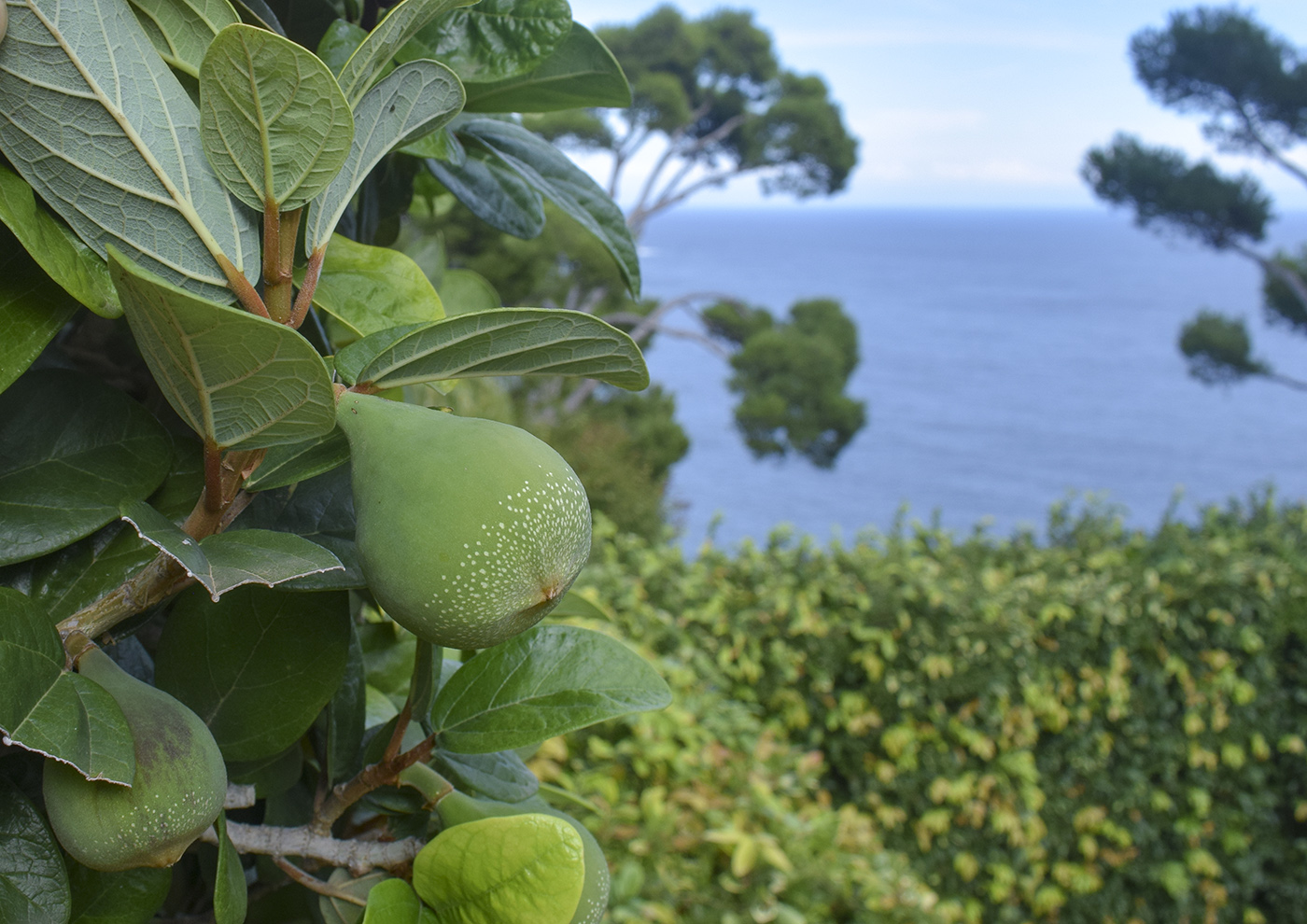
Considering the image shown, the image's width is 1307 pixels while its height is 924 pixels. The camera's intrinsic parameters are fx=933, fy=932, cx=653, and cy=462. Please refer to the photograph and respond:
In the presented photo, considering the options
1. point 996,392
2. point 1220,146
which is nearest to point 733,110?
point 1220,146

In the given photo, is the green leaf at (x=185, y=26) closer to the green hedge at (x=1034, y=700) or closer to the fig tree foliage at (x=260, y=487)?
the fig tree foliage at (x=260, y=487)

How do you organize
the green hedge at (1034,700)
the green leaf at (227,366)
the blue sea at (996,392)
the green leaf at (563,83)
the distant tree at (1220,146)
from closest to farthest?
the green leaf at (227,366) < the green leaf at (563,83) < the green hedge at (1034,700) < the distant tree at (1220,146) < the blue sea at (996,392)

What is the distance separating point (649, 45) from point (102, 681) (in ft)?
45.0

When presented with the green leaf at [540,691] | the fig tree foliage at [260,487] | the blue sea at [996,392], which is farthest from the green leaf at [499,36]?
the blue sea at [996,392]

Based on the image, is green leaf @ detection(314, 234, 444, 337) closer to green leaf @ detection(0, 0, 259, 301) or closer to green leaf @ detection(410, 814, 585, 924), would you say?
green leaf @ detection(0, 0, 259, 301)

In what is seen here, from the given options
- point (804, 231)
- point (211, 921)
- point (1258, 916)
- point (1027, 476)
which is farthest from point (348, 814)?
point (804, 231)

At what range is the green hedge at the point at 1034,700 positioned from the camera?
8.83 ft

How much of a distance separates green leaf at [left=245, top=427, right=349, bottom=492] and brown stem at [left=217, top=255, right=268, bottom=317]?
0.14 ft

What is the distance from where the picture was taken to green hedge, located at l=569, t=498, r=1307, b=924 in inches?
106

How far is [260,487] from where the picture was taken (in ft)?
0.94

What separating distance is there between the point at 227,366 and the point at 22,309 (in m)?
0.10

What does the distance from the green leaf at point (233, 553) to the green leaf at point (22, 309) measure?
66mm

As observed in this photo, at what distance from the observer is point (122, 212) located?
0.86 feet

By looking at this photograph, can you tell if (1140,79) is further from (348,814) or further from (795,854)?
(348,814)
